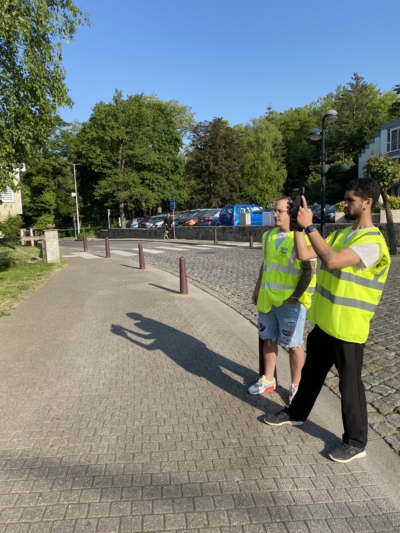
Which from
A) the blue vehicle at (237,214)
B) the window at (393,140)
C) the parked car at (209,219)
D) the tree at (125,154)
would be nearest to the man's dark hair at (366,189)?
the blue vehicle at (237,214)

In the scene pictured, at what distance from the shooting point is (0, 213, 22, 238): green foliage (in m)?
33.4

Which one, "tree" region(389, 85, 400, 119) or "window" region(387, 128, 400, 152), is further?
"tree" region(389, 85, 400, 119)

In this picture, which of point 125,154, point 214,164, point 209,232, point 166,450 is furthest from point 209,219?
point 166,450

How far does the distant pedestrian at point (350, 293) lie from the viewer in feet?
8.61

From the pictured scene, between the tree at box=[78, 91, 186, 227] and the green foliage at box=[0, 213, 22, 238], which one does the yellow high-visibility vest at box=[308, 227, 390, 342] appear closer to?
the green foliage at box=[0, 213, 22, 238]

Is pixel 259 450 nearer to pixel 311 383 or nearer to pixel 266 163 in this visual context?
pixel 311 383

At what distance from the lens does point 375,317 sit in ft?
21.7

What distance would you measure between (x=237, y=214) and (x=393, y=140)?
2464 centimetres

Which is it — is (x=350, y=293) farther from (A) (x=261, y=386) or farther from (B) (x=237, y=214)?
(B) (x=237, y=214)

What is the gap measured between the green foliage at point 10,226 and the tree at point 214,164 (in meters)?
22.1

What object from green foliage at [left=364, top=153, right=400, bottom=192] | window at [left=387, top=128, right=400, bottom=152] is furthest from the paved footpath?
window at [left=387, top=128, right=400, bottom=152]

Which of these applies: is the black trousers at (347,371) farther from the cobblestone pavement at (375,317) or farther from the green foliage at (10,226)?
the green foliage at (10,226)

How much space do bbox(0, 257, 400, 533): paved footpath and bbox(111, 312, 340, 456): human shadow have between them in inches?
0.8

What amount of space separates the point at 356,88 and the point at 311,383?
7651 cm
